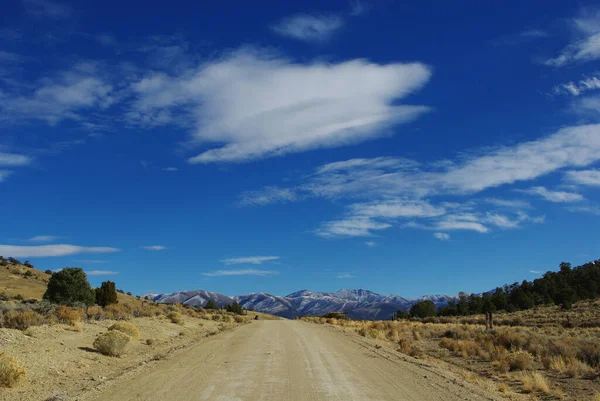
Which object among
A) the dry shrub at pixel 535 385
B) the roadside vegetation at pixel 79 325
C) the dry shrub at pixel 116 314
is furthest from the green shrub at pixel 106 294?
the dry shrub at pixel 535 385

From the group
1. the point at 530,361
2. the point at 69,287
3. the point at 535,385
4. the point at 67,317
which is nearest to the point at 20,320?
the point at 67,317

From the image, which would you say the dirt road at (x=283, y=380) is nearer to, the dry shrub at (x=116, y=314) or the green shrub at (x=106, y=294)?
the dry shrub at (x=116, y=314)

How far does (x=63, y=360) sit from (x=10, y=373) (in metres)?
3.70

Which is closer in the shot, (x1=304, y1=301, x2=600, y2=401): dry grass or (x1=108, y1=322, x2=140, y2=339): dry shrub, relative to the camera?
(x1=304, y1=301, x2=600, y2=401): dry grass

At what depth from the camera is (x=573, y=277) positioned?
105 m

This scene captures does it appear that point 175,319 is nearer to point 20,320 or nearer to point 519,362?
point 20,320

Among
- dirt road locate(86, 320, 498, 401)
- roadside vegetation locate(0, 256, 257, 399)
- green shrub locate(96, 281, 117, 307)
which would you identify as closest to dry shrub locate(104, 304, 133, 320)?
roadside vegetation locate(0, 256, 257, 399)

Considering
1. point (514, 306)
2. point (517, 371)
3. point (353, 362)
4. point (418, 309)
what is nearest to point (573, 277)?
point (514, 306)

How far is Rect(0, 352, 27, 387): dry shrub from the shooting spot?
405 inches

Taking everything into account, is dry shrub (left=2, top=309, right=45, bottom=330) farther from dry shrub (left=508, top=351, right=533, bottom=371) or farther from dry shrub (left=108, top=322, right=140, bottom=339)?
dry shrub (left=508, top=351, right=533, bottom=371)

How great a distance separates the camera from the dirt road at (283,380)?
34.3ft

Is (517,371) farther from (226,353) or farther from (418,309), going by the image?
(418,309)

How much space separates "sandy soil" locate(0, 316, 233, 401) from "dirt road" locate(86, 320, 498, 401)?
42.4 inches

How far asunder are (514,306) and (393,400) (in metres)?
99.2
